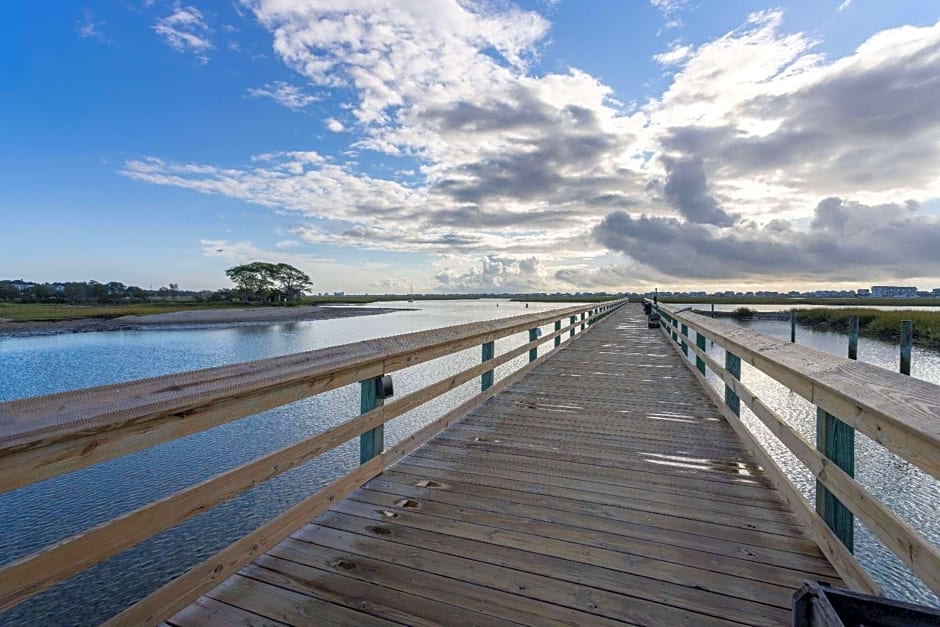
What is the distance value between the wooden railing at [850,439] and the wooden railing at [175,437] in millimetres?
2302

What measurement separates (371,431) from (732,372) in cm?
338

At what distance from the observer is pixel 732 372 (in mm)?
4117

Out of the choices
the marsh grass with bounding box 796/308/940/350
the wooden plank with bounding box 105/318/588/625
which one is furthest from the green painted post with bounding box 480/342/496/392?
the marsh grass with bounding box 796/308/940/350

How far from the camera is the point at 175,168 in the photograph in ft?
92.4

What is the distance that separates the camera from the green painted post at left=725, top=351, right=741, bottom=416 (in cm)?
408

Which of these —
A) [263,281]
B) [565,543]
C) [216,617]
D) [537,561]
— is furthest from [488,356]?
[263,281]

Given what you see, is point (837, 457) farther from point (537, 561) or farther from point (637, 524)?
point (537, 561)

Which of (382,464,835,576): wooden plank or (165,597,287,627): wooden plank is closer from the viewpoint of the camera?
(165,597,287,627): wooden plank

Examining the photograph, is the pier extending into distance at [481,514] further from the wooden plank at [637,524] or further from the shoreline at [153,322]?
the shoreline at [153,322]

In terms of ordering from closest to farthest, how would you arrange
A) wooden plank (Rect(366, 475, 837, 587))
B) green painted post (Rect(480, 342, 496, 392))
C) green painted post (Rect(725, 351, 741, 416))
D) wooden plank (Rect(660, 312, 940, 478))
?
wooden plank (Rect(660, 312, 940, 478))
wooden plank (Rect(366, 475, 837, 587))
green painted post (Rect(725, 351, 741, 416))
green painted post (Rect(480, 342, 496, 392))

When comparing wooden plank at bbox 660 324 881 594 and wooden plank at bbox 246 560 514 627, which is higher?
wooden plank at bbox 660 324 881 594

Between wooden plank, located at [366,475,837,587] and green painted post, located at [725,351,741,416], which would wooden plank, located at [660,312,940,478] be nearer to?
wooden plank, located at [366,475,837,587]

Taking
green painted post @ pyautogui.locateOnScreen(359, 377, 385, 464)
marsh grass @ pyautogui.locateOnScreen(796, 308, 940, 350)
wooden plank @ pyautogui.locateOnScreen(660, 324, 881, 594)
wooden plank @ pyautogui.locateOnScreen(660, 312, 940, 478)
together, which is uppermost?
wooden plank @ pyautogui.locateOnScreen(660, 312, 940, 478)

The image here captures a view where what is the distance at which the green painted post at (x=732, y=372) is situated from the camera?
408 cm
